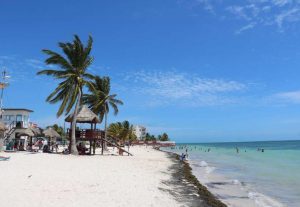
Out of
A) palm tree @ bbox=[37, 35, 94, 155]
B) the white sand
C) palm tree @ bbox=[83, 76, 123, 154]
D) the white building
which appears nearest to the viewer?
the white sand

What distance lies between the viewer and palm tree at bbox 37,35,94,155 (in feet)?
97.1

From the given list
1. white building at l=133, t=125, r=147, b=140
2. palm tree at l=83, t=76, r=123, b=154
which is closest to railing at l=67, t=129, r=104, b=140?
palm tree at l=83, t=76, r=123, b=154

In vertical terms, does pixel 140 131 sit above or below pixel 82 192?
above

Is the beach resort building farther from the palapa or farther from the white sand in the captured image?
the white sand

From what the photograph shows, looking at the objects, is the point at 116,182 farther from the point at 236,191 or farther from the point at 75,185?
the point at 236,191

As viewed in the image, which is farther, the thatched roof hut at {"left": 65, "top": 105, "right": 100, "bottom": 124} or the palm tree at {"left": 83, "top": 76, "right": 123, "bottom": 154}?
the palm tree at {"left": 83, "top": 76, "right": 123, "bottom": 154}

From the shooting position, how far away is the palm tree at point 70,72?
1166 inches

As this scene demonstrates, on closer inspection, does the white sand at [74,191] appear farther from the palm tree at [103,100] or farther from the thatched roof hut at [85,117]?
the palm tree at [103,100]

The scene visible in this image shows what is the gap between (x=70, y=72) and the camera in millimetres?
30141

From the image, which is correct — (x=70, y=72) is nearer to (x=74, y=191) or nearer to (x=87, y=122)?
(x=87, y=122)

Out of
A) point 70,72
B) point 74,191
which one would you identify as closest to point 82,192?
point 74,191

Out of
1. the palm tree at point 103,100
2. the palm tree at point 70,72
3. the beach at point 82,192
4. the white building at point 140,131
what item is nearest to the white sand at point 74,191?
the beach at point 82,192

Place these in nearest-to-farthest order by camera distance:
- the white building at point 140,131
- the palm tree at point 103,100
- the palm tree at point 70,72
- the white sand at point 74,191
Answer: the white sand at point 74,191 → the palm tree at point 70,72 → the palm tree at point 103,100 → the white building at point 140,131

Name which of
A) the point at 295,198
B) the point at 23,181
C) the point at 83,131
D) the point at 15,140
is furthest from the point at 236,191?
the point at 15,140
